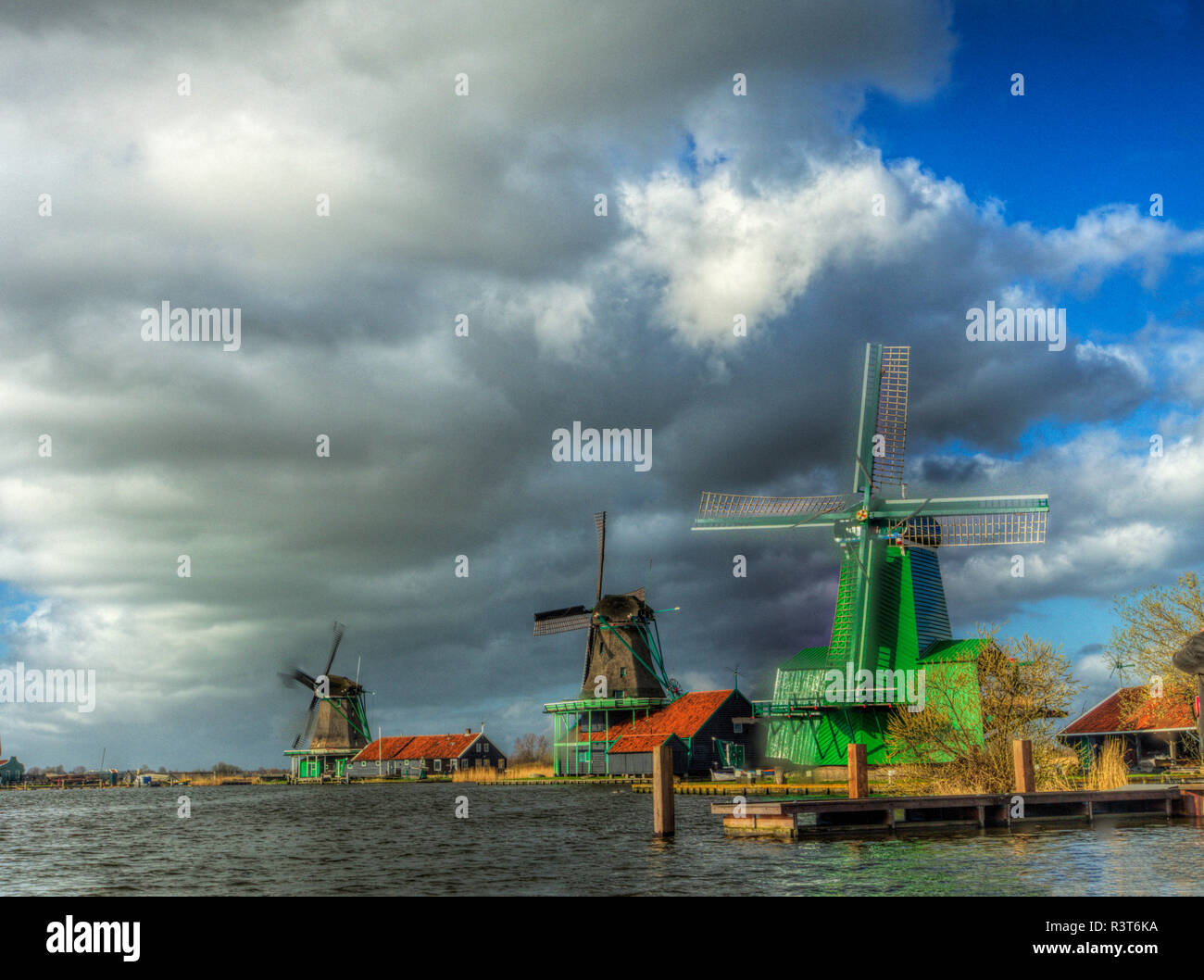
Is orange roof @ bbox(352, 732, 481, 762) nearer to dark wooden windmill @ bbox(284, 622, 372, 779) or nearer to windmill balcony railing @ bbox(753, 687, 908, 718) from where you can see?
dark wooden windmill @ bbox(284, 622, 372, 779)

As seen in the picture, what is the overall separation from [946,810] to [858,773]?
10.6 ft

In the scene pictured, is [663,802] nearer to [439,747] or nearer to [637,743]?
[637,743]

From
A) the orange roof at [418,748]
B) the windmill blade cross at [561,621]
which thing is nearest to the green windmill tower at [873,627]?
the windmill blade cross at [561,621]

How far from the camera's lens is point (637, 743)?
2820 inches

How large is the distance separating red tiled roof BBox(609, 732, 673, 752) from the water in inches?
945

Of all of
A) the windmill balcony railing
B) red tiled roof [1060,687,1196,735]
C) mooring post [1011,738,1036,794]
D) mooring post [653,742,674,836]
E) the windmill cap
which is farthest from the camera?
the windmill cap

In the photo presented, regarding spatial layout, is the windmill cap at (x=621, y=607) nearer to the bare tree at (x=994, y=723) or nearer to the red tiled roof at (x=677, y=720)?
Result: the red tiled roof at (x=677, y=720)

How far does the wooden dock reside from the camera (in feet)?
98.4

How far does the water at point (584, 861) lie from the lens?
21219mm

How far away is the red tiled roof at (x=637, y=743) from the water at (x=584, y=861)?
24.0m

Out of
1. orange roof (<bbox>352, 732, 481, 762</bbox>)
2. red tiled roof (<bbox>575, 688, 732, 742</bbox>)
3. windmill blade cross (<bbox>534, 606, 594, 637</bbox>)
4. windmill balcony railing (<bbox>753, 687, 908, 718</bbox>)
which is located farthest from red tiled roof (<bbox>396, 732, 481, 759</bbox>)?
windmill balcony railing (<bbox>753, 687, 908, 718</bbox>)
